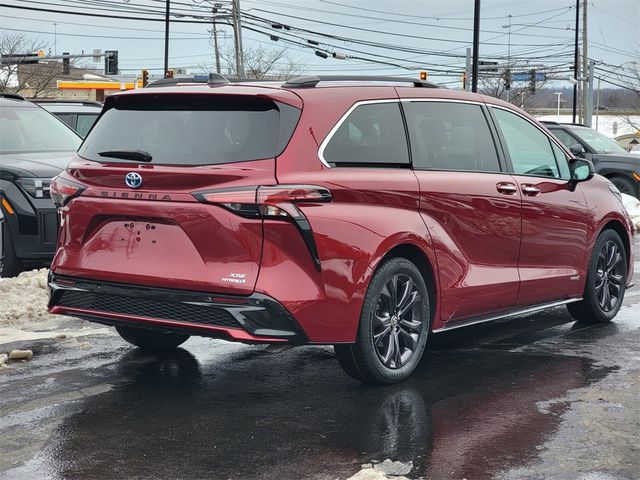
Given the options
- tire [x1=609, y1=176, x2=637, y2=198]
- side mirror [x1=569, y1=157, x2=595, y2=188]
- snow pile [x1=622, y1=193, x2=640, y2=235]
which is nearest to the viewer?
side mirror [x1=569, y1=157, x2=595, y2=188]

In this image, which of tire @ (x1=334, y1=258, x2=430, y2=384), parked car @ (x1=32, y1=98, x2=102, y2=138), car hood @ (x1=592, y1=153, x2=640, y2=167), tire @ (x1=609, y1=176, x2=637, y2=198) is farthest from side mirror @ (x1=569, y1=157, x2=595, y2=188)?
tire @ (x1=609, y1=176, x2=637, y2=198)

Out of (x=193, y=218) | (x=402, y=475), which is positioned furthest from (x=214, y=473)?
(x=193, y=218)

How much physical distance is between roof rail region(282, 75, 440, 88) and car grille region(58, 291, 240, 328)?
4.64 feet

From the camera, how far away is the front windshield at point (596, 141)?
65.5 ft

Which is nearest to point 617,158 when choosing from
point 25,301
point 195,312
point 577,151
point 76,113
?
point 577,151

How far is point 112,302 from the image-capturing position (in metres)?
5.63

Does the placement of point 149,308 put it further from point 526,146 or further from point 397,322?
point 526,146

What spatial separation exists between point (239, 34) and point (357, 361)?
154 feet

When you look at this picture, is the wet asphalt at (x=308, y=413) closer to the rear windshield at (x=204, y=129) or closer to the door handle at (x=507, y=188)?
the door handle at (x=507, y=188)

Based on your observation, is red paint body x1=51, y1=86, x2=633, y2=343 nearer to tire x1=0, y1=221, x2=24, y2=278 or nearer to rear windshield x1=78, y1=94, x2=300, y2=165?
rear windshield x1=78, y1=94, x2=300, y2=165

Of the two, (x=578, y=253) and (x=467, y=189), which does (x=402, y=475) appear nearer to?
(x=467, y=189)

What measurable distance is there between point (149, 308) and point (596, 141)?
53.3ft

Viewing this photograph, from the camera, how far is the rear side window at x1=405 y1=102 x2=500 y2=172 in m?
6.36

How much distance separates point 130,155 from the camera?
18.7ft
